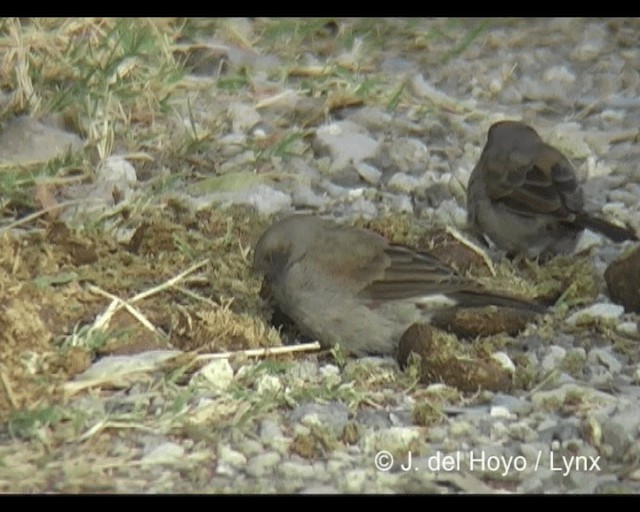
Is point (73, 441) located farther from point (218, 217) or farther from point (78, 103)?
point (78, 103)

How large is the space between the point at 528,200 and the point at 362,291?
1019 mm

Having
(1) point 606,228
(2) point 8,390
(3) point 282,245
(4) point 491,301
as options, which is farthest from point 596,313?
(2) point 8,390

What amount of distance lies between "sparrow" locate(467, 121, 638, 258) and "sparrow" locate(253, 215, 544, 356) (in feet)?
2.19

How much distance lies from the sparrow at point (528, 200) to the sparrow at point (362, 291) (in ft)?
2.19

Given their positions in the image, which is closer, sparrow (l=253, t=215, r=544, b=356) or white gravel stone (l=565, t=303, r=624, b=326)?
sparrow (l=253, t=215, r=544, b=356)

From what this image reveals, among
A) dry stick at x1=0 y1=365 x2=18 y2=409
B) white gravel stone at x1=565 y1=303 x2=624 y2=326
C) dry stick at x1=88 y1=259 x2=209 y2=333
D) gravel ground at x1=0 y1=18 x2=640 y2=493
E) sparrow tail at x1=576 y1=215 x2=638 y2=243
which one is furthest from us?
sparrow tail at x1=576 y1=215 x2=638 y2=243

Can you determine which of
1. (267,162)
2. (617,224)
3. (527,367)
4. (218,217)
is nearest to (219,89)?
(267,162)

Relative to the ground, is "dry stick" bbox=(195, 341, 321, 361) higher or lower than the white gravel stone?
lower

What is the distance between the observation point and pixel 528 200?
20.1 ft

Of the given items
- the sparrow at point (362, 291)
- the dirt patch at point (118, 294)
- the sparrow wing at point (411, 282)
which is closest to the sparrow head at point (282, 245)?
the sparrow at point (362, 291)

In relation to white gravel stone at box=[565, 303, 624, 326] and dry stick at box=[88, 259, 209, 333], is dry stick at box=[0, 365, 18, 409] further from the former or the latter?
white gravel stone at box=[565, 303, 624, 326]

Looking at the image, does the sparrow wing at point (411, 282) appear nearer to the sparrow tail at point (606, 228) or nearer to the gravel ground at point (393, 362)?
the gravel ground at point (393, 362)

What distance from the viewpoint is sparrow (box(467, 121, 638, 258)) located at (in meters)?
6.03

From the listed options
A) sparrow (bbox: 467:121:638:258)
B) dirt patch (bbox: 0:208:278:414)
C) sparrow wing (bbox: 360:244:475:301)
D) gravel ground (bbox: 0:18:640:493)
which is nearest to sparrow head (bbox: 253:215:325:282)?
dirt patch (bbox: 0:208:278:414)
